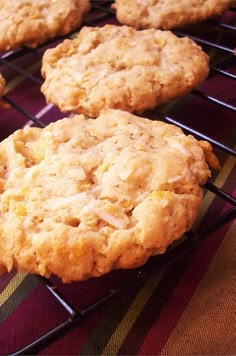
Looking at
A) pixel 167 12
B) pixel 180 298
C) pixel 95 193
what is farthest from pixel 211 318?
pixel 167 12

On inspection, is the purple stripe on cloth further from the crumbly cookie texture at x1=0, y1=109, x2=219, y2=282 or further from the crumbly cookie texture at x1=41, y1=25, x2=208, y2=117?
the crumbly cookie texture at x1=41, y1=25, x2=208, y2=117

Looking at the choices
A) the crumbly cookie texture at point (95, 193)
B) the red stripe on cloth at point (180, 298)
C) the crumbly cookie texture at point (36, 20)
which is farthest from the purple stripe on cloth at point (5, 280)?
the crumbly cookie texture at point (36, 20)

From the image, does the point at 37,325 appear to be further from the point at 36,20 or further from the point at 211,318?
the point at 36,20

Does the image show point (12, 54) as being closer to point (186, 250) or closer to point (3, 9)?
point (3, 9)

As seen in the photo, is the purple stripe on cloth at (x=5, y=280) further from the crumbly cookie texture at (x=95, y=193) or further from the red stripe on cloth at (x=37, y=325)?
the crumbly cookie texture at (x=95, y=193)

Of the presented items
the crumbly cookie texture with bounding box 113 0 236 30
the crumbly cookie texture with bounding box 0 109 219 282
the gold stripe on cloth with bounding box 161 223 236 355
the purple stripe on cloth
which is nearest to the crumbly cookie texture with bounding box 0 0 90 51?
the crumbly cookie texture with bounding box 113 0 236 30

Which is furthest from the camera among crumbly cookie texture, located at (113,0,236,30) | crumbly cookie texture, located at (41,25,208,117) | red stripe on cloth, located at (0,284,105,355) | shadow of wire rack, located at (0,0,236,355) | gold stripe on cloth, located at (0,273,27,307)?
crumbly cookie texture, located at (113,0,236,30)
